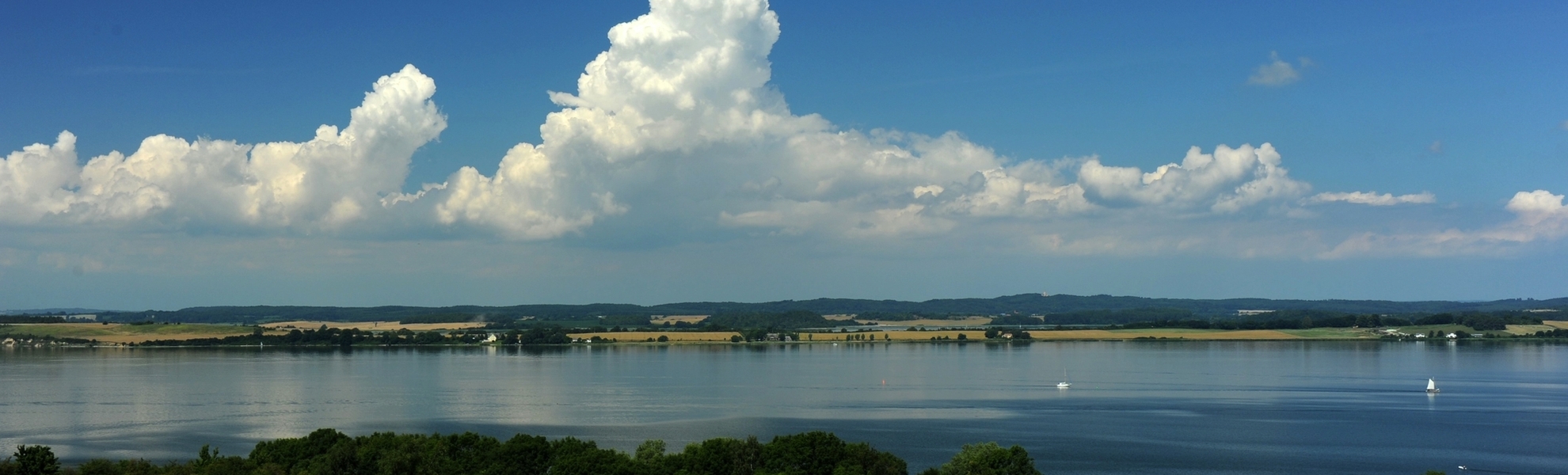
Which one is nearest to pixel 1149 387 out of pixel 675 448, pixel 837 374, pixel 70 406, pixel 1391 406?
pixel 1391 406

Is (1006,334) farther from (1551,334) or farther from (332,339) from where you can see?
(332,339)

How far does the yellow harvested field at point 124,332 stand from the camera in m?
119

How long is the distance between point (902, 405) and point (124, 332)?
328ft

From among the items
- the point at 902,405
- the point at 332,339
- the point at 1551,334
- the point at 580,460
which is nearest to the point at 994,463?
the point at 580,460

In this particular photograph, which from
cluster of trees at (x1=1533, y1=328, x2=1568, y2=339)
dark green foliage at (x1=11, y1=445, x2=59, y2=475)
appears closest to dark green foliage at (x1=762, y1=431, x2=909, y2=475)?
dark green foliage at (x1=11, y1=445, x2=59, y2=475)

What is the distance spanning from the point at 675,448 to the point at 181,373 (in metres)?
51.4

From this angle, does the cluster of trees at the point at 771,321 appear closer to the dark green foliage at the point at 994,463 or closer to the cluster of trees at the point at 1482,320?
the cluster of trees at the point at 1482,320

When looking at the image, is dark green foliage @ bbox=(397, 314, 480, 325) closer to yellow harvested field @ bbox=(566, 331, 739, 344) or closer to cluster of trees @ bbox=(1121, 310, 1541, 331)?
yellow harvested field @ bbox=(566, 331, 739, 344)

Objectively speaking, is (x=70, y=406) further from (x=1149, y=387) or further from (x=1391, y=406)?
(x=1391, y=406)

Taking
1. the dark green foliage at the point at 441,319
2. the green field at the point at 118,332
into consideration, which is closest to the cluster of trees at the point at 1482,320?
the dark green foliage at the point at 441,319

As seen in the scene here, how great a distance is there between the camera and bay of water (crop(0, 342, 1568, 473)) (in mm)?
40219

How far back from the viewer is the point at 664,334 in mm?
135125

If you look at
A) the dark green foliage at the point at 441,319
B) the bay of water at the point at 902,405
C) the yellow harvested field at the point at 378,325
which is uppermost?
the dark green foliage at the point at 441,319

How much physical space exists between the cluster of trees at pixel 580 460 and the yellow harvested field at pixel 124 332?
10231cm
